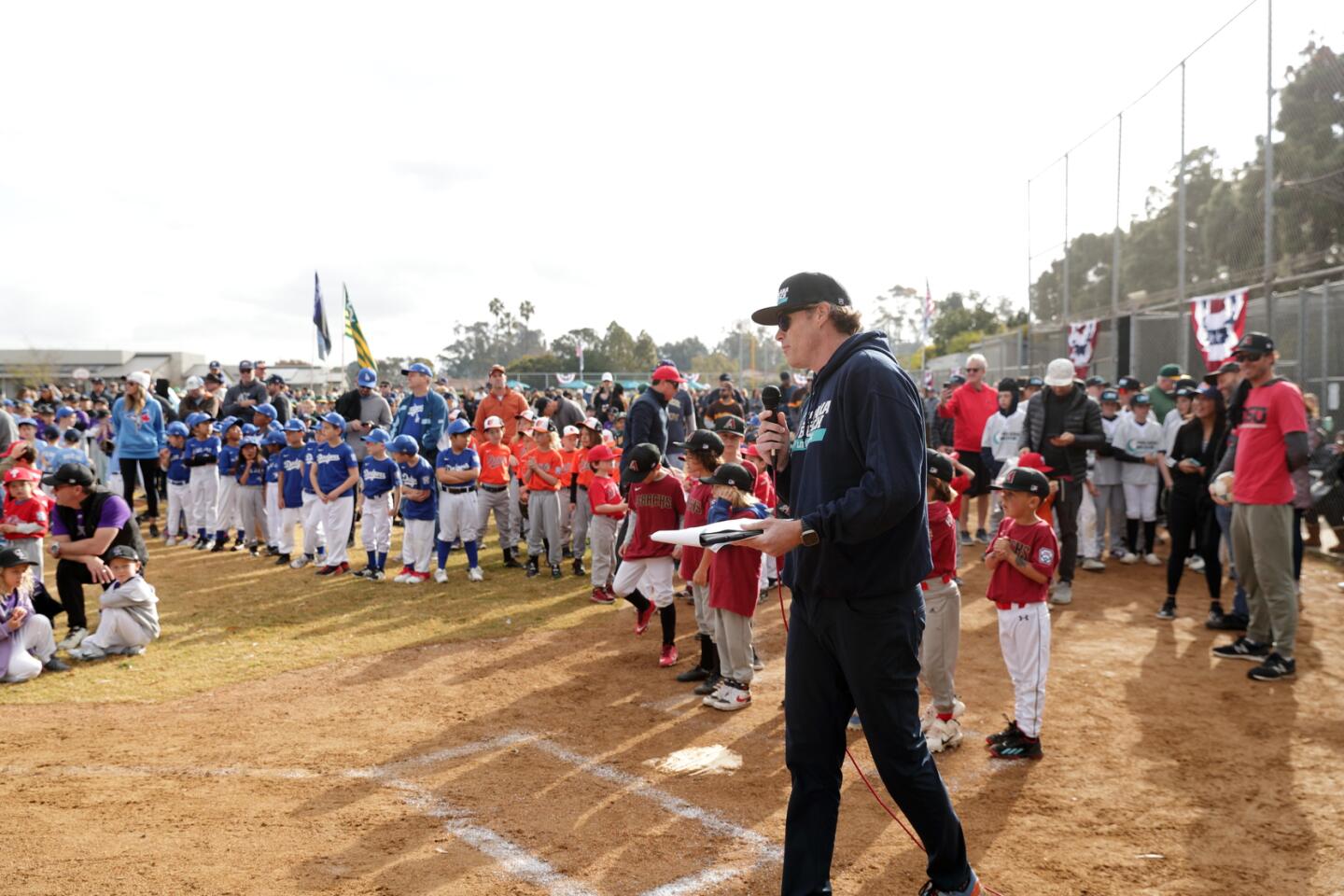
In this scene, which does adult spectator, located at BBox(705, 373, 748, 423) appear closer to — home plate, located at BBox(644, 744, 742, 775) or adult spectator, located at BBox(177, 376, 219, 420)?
home plate, located at BBox(644, 744, 742, 775)

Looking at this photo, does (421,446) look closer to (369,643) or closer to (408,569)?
(408,569)

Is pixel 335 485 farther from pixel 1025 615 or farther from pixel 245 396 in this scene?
pixel 1025 615

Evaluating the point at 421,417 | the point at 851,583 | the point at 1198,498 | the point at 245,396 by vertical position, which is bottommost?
the point at 1198,498

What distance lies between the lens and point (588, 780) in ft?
15.7

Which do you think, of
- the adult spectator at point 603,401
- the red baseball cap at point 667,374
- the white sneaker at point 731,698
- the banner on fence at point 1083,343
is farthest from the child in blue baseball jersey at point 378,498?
the banner on fence at point 1083,343

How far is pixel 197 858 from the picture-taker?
12.7 feet

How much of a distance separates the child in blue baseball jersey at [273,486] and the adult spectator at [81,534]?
422 cm

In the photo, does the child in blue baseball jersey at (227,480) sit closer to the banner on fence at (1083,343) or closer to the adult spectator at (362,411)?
the adult spectator at (362,411)

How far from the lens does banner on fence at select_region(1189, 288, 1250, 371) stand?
39.5ft

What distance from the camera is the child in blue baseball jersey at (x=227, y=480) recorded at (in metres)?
12.6

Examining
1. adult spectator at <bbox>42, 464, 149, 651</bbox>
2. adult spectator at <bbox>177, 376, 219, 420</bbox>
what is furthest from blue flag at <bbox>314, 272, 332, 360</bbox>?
adult spectator at <bbox>42, 464, 149, 651</bbox>

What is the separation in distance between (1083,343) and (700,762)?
15.6 metres

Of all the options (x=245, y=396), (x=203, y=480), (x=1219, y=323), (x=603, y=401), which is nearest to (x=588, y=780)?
(x=203, y=480)

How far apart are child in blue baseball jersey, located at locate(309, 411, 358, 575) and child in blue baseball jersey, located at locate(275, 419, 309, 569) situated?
64cm
